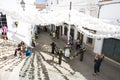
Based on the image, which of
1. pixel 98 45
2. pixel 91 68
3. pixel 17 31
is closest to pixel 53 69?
pixel 91 68

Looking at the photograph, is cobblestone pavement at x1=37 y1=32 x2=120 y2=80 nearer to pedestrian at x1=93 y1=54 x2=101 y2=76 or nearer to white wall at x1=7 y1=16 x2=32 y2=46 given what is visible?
pedestrian at x1=93 y1=54 x2=101 y2=76

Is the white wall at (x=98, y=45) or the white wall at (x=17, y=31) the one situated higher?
the white wall at (x=17, y=31)

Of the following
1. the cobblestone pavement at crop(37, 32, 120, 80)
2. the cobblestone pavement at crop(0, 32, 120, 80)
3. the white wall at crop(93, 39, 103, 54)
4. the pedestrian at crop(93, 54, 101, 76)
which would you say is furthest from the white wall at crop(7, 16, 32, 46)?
the pedestrian at crop(93, 54, 101, 76)

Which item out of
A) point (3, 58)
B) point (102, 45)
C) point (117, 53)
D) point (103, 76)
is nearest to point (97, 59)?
point (103, 76)

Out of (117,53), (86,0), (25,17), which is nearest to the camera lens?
(25,17)

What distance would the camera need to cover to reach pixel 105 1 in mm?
12438

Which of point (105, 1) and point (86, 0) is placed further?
point (86, 0)

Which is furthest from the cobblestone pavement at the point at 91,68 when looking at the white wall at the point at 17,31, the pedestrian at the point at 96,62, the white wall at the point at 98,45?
the white wall at the point at 17,31

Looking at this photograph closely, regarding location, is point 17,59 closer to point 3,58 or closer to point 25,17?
point 3,58

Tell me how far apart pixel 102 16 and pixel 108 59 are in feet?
13.6

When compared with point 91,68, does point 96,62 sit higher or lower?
higher

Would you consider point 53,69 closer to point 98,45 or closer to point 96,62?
point 96,62

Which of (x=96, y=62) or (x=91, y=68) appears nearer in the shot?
(x=96, y=62)

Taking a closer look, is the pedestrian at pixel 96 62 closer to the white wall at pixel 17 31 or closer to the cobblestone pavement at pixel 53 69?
the cobblestone pavement at pixel 53 69
